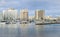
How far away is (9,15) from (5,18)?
56cm

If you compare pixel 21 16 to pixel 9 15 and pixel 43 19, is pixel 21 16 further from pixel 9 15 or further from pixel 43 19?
pixel 43 19

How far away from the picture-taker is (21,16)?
609 inches

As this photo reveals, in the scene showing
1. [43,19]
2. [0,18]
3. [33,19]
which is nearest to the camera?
[0,18]

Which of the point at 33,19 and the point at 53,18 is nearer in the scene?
the point at 33,19

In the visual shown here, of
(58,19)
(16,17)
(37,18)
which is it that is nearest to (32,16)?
(37,18)

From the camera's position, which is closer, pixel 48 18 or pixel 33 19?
pixel 33 19

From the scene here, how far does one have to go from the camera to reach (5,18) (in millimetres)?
14969

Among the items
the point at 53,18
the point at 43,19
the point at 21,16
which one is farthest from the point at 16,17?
the point at 53,18

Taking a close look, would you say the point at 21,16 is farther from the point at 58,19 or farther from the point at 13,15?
the point at 58,19

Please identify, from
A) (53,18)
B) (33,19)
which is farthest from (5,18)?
(53,18)

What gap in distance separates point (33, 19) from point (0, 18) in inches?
123

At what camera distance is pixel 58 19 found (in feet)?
54.7

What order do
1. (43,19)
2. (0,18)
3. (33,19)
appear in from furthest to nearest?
(43,19), (33,19), (0,18)

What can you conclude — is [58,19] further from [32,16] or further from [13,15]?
[13,15]
